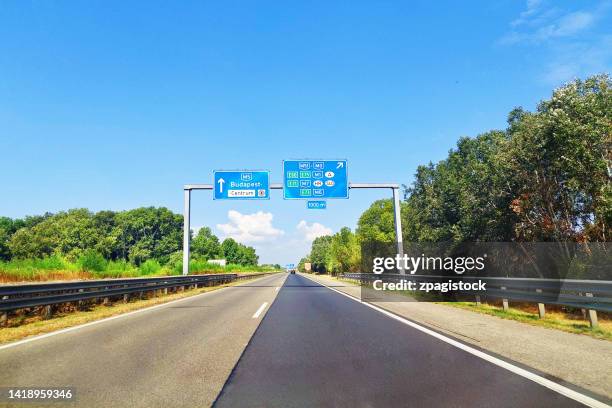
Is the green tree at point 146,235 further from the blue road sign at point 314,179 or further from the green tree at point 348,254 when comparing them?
the blue road sign at point 314,179

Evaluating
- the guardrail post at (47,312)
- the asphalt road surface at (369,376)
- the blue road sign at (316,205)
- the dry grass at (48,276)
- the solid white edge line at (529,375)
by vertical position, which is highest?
the blue road sign at (316,205)

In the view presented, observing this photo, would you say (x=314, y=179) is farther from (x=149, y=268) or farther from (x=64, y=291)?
(x=64, y=291)

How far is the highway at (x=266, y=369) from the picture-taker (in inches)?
163

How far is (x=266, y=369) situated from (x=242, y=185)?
19470mm

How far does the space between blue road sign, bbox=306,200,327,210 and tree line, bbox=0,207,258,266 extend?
79589 mm

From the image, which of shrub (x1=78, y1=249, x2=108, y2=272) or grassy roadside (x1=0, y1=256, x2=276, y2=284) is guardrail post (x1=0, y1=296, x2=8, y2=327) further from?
shrub (x1=78, y1=249, x2=108, y2=272)

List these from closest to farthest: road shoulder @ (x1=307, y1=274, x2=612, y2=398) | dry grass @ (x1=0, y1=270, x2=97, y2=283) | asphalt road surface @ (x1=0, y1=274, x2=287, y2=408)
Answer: asphalt road surface @ (x1=0, y1=274, x2=287, y2=408), road shoulder @ (x1=307, y1=274, x2=612, y2=398), dry grass @ (x1=0, y1=270, x2=97, y2=283)

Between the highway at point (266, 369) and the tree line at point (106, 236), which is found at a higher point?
the tree line at point (106, 236)

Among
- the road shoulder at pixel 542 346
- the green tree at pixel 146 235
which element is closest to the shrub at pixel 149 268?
the road shoulder at pixel 542 346

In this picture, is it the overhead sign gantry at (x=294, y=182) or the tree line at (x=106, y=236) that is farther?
the tree line at (x=106, y=236)

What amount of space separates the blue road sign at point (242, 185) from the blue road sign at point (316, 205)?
2444mm

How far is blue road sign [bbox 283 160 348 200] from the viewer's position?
24.1 metres

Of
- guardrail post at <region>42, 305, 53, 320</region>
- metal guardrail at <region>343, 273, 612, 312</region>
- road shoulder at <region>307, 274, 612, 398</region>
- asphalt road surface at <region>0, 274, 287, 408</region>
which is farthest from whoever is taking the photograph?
guardrail post at <region>42, 305, 53, 320</region>

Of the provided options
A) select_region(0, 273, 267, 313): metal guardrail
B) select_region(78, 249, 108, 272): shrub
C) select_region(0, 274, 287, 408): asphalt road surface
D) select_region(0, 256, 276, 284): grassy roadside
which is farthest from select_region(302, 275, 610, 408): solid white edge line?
select_region(78, 249, 108, 272): shrub
